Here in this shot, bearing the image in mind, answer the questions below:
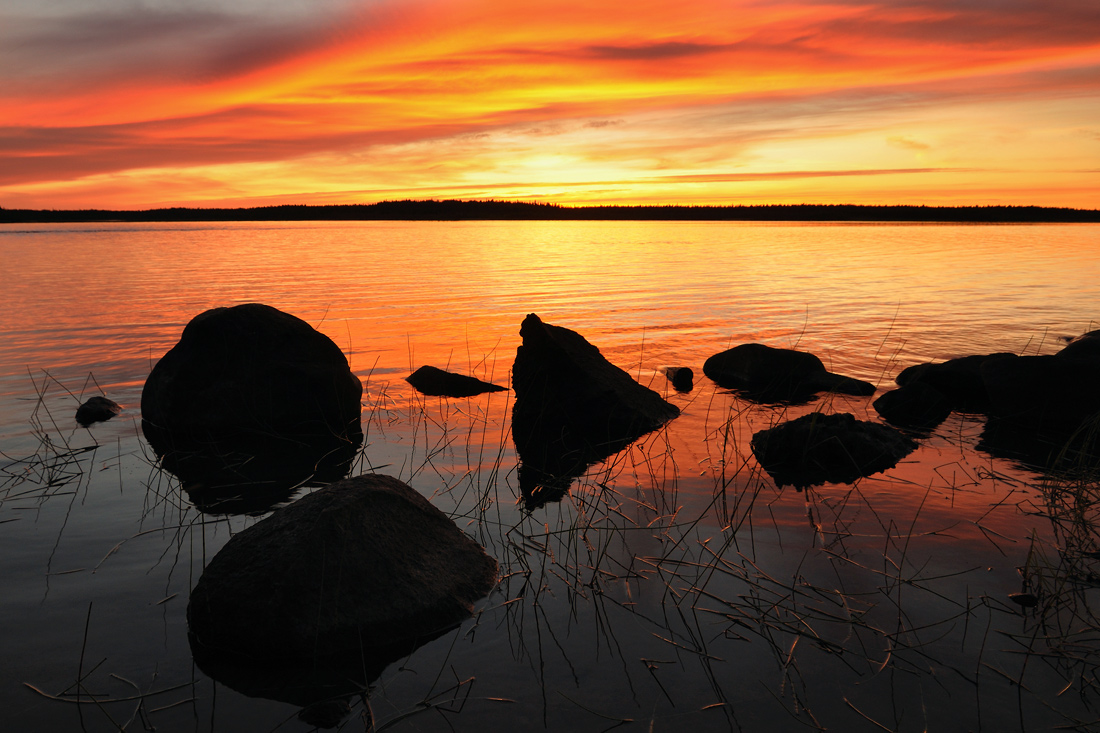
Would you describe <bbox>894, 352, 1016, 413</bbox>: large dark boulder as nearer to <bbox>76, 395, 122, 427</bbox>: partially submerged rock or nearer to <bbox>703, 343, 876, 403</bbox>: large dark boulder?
<bbox>703, 343, 876, 403</bbox>: large dark boulder

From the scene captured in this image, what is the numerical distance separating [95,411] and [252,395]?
2.48 metres

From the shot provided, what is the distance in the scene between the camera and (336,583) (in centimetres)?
426

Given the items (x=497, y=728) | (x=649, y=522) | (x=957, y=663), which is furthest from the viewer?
(x=649, y=522)

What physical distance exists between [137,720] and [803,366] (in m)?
11.0

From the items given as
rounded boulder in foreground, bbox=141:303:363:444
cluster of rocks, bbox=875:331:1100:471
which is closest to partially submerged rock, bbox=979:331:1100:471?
cluster of rocks, bbox=875:331:1100:471

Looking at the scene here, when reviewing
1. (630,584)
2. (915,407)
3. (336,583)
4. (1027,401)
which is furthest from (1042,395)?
(336,583)

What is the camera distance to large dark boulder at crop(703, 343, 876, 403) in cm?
1139

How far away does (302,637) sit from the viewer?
13.2 feet

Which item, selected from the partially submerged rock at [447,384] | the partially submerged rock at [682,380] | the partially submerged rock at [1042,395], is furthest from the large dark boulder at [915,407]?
the partially submerged rock at [447,384]

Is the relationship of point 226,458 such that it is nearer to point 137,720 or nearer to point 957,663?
point 137,720

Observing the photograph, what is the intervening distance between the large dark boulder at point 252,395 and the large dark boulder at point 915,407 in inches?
299

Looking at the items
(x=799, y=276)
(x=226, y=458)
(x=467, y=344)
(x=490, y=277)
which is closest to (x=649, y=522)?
(x=226, y=458)

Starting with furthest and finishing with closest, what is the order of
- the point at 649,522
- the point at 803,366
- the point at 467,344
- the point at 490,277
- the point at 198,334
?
the point at 490,277
the point at 467,344
the point at 803,366
the point at 198,334
the point at 649,522

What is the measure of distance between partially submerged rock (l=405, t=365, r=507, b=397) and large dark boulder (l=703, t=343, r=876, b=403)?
4241mm
